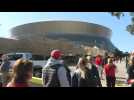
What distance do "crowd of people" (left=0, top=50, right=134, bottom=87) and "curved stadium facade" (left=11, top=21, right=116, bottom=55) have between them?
0.25 m

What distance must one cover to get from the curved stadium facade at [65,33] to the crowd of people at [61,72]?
249 millimetres

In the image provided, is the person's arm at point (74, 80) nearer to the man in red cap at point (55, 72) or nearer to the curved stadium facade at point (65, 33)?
the man in red cap at point (55, 72)

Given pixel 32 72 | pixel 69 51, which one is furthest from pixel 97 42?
pixel 32 72

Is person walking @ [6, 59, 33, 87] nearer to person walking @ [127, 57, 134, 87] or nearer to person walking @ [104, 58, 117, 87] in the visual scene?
person walking @ [104, 58, 117, 87]

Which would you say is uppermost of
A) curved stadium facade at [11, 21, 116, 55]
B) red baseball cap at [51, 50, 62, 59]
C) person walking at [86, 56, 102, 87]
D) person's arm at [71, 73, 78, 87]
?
curved stadium facade at [11, 21, 116, 55]

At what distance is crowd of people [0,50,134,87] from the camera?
5.42m

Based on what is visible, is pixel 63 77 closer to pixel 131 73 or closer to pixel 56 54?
pixel 56 54

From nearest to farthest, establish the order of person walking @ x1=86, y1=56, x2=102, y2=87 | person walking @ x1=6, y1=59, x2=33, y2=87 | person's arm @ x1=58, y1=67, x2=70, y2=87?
person walking @ x1=6, y1=59, x2=33, y2=87
person's arm @ x1=58, y1=67, x2=70, y2=87
person walking @ x1=86, y1=56, x2=102, y2=87

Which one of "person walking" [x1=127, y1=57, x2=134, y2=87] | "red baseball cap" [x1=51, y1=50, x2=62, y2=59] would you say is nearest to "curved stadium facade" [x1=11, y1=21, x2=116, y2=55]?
"red baseball cap" [x1=51, y1=50, x2=62, y2=59]

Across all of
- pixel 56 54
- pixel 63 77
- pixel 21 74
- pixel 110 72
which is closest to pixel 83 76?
pixel 63 77
